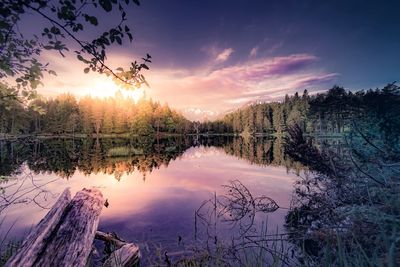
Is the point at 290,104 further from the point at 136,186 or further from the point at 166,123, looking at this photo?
the point at 136,186

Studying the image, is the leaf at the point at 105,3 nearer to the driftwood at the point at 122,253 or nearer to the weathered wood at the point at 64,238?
the weathered wood at the point at 64,238

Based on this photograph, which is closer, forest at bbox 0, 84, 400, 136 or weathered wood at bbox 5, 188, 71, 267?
weathered wood at bbox 5, 188, 71, 267

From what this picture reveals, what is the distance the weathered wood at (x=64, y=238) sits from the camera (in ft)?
11.0

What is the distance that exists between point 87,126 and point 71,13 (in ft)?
284

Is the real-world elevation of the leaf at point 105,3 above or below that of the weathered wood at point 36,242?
above

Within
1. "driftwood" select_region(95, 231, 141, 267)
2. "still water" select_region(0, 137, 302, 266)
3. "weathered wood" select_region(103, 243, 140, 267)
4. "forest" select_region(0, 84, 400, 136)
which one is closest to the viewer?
"driftwood" select_region(95, 231, 141, 267)

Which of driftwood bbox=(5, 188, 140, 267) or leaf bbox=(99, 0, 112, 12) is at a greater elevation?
leaf bbox=(99, 0, 112, 12)

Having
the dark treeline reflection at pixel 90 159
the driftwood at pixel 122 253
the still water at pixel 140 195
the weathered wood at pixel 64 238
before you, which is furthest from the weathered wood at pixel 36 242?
the driftwood at pixel 122 253

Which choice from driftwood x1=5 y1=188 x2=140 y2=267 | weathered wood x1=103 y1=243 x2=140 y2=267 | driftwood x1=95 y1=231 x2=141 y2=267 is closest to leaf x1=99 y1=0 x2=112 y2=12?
driftwood x1=5 y1=188 x2=140 y2=267

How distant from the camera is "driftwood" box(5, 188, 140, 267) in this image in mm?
3354

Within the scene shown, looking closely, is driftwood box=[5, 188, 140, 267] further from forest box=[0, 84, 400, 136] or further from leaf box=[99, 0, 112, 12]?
forest box=[0, 84, 400, 136]

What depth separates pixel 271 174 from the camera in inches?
704

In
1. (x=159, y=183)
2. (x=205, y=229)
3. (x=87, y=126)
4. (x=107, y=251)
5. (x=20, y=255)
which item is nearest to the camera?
(x=20, y=255)

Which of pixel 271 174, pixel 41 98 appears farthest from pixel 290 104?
pixel 41 98
